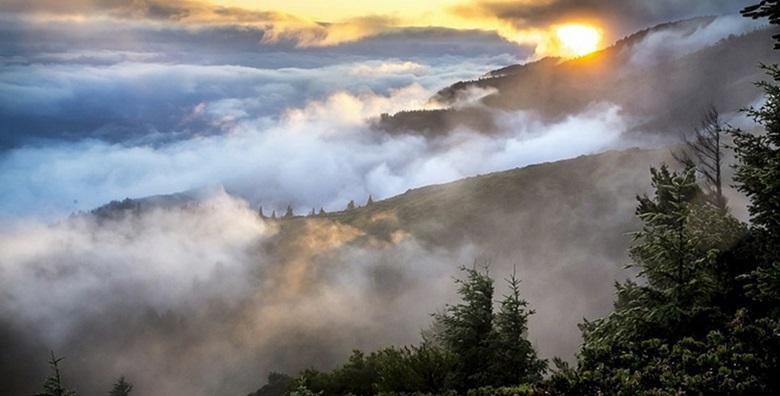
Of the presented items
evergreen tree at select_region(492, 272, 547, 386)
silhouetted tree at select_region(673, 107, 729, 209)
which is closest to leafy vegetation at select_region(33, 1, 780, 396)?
evergreen tree at select_region(492, 272, 547, 386)

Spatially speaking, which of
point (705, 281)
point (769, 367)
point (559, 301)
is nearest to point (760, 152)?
point (705, 281)

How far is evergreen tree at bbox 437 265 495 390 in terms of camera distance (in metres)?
22.1

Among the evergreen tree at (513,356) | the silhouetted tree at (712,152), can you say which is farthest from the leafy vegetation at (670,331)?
the silhouetted tree at (712,152)

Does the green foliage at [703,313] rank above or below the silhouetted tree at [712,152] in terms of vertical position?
below

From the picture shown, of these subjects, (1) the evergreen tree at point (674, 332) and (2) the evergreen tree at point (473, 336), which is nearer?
(1) the evergreen tree at point (674, 332)

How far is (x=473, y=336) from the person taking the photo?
23.2 meters

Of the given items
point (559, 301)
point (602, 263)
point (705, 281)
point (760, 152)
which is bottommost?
point (705, 281)

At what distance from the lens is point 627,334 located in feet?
65.7

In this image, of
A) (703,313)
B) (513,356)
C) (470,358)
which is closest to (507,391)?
(513,356)

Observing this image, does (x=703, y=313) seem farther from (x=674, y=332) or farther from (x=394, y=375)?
(x=394, y=375)

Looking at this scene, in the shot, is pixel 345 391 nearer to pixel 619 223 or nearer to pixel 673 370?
pixel 673 370

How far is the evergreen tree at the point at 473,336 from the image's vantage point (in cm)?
2206

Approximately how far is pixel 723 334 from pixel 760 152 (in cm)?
688

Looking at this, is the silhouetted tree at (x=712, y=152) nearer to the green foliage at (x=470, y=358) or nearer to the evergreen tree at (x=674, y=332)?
the evergreen tree at (x=674, y=332)
